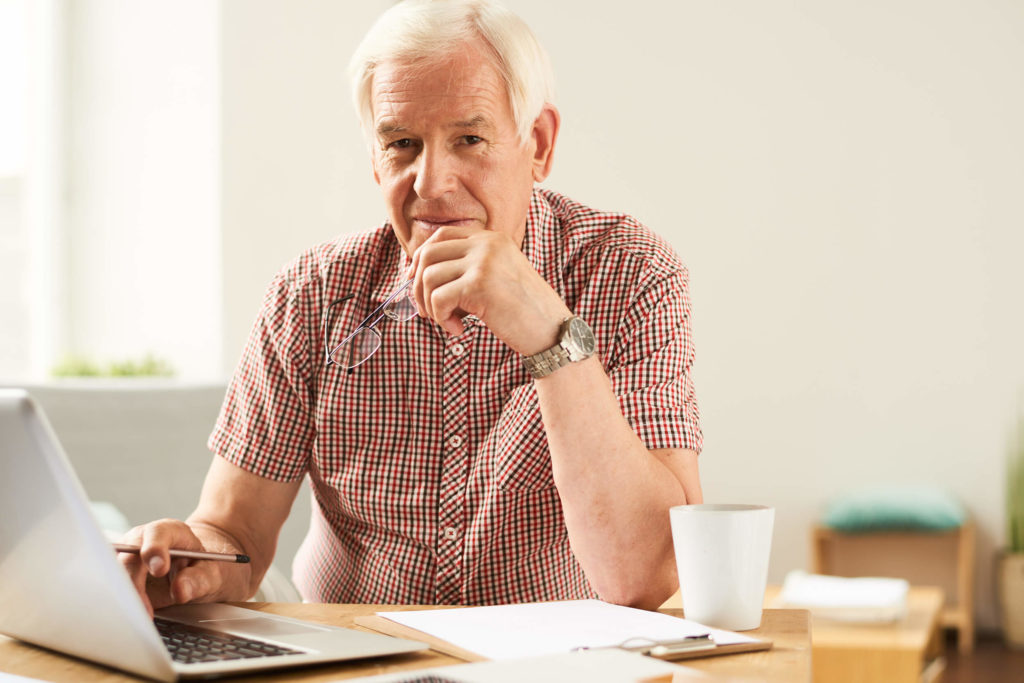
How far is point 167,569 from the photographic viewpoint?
93 cm

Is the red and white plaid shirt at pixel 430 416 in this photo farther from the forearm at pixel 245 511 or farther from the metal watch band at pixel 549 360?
the metal watch band at pixel 549 360

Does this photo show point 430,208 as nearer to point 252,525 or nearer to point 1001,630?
point 252,525

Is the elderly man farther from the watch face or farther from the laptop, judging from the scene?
the laptop

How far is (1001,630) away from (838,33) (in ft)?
7.12

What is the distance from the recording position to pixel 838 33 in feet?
13.0

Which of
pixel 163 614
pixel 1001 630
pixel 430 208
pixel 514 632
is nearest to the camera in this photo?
pixel 514 632

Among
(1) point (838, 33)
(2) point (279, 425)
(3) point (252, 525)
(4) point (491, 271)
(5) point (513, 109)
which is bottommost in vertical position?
(3) point (252, 525)

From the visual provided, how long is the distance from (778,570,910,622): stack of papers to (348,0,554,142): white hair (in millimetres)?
1649

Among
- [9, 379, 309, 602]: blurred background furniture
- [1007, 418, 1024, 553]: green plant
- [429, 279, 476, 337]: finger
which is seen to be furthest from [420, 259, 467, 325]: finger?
[1007, 418, 1024, 553]: green plant

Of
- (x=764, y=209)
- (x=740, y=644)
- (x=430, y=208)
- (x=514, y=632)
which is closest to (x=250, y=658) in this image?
(x=514, y=632)

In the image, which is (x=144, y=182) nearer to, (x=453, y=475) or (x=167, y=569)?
(x=453, y=475)

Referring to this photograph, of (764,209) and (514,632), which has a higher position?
(764,209)

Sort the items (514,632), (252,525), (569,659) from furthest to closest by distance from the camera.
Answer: (252,525), (514,632), (569,659)

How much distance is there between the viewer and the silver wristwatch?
993 mm
